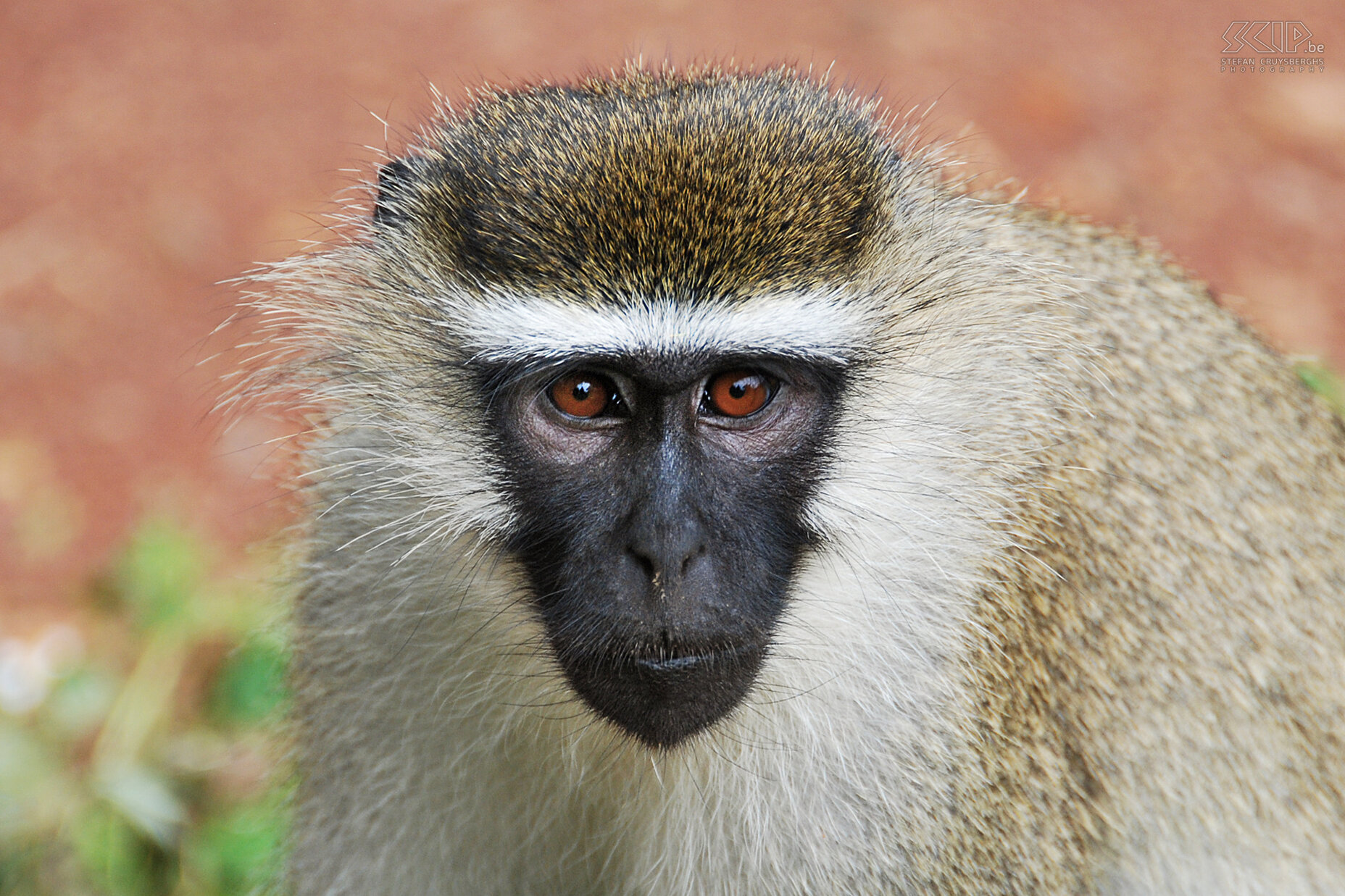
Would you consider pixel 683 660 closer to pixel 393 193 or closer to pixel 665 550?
pixel 665 550

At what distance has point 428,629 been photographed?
2496 mm

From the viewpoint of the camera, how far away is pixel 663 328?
208 centimetres

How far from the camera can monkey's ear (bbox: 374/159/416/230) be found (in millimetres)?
2453

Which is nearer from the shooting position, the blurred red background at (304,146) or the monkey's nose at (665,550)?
Answer: the monkey's nose at (665,550)

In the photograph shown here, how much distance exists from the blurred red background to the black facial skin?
8.61ft

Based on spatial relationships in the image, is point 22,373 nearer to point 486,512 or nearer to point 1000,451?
point 486,512

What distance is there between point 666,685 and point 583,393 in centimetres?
46

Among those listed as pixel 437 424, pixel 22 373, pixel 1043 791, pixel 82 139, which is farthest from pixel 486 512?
pixel 82 139

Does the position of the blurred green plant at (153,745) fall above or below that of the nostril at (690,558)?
below

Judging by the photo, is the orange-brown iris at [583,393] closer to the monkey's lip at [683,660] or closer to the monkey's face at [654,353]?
the monkey's face at [654,353]

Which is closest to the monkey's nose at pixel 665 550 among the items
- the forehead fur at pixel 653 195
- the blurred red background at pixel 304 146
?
the forehead fur at pixel 653 195

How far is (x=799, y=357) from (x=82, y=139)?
444 cm

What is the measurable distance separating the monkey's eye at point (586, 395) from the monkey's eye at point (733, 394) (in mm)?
141

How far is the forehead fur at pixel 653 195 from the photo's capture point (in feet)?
7.06
